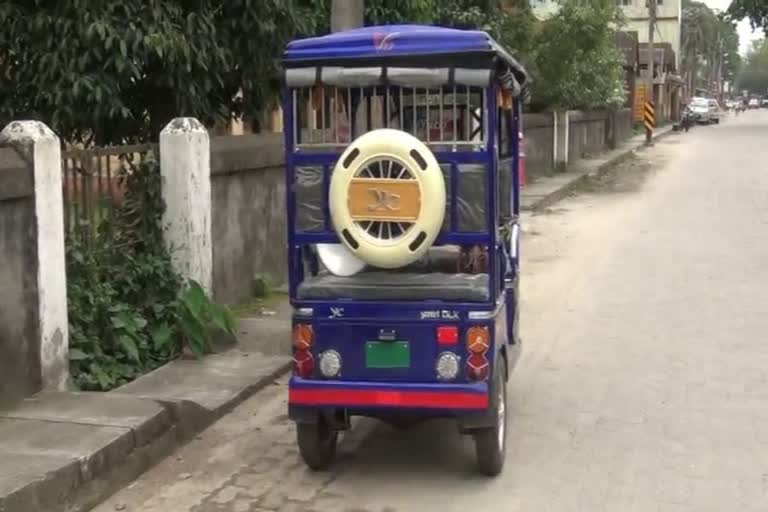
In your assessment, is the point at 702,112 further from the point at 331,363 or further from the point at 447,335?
the point at 331,363

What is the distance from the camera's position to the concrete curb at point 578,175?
64.2ft

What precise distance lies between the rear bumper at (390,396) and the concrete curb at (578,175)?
42.5ft

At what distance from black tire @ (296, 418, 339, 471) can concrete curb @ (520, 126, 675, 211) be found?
1259 centimetres

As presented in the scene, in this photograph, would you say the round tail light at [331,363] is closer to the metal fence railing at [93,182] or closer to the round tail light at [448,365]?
the round tail light at [448,365]

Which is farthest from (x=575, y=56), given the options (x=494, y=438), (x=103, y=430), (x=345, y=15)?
(x=103, y=430)

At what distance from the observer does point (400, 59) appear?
207 inches

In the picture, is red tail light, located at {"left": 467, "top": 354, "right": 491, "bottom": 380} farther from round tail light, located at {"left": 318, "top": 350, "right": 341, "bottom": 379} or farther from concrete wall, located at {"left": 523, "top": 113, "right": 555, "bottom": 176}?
concrete wall, located at {"left": 523, "top": 113, "right": 555, "bottom": 176}

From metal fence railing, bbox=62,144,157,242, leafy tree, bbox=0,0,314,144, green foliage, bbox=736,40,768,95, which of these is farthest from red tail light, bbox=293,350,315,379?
green foliage, bbox=736,40,768,95

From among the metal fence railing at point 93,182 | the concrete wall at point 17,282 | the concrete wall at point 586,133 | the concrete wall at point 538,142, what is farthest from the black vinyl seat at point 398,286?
the concrete wall at point 586,133

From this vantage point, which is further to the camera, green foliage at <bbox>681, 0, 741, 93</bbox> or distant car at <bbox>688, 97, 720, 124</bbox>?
green foliage at <bbox>681, 0, 741, 93</bbox>

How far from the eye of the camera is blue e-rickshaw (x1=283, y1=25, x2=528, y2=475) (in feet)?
16.9

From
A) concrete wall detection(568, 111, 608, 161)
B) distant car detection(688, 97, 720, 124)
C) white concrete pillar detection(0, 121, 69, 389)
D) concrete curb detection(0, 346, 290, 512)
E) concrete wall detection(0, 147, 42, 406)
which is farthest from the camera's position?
distant car detection(688, 97, 720, 124)

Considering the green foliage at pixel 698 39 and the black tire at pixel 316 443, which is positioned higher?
the green foliage at pixel 698 39

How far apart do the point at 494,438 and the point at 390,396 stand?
1.95ft
